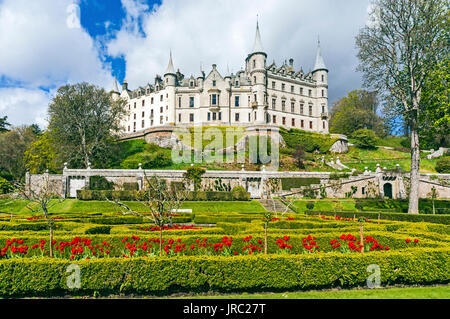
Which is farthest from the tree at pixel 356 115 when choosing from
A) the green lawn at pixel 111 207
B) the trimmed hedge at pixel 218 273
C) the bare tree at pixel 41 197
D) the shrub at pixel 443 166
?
the bare tree at pixel 41 197

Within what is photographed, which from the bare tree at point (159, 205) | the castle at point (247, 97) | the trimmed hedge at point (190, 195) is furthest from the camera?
the castle at point (247, 97)

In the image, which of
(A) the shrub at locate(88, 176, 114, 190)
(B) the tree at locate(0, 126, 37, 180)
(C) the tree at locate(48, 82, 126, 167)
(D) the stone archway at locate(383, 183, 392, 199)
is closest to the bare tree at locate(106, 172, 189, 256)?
(A) the shrub at locate(88, 176, 114, 190)

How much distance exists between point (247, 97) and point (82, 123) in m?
32.3

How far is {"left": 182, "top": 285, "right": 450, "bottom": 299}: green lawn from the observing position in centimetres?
704

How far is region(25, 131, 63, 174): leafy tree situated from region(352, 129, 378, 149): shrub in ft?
183

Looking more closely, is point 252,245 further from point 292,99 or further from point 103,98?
point 292,99

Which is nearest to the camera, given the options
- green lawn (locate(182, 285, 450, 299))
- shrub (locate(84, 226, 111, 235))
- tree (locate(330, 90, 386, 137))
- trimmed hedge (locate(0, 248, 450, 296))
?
green lawn (locate(182, 285, 450, 299))

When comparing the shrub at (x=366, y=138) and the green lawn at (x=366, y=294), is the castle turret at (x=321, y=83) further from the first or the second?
the green lawn at (x=366, y=294)

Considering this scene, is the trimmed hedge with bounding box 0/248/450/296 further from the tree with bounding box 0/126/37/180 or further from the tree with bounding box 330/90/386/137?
the tree with bounding box 330/90/386/137

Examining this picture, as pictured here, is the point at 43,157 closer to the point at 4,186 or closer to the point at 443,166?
the point at 4,186

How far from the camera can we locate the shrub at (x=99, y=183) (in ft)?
123

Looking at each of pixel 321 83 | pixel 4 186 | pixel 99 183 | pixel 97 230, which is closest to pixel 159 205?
pixel 97 230

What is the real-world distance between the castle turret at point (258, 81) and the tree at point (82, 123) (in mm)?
28063

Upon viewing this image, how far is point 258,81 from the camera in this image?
59594mm
